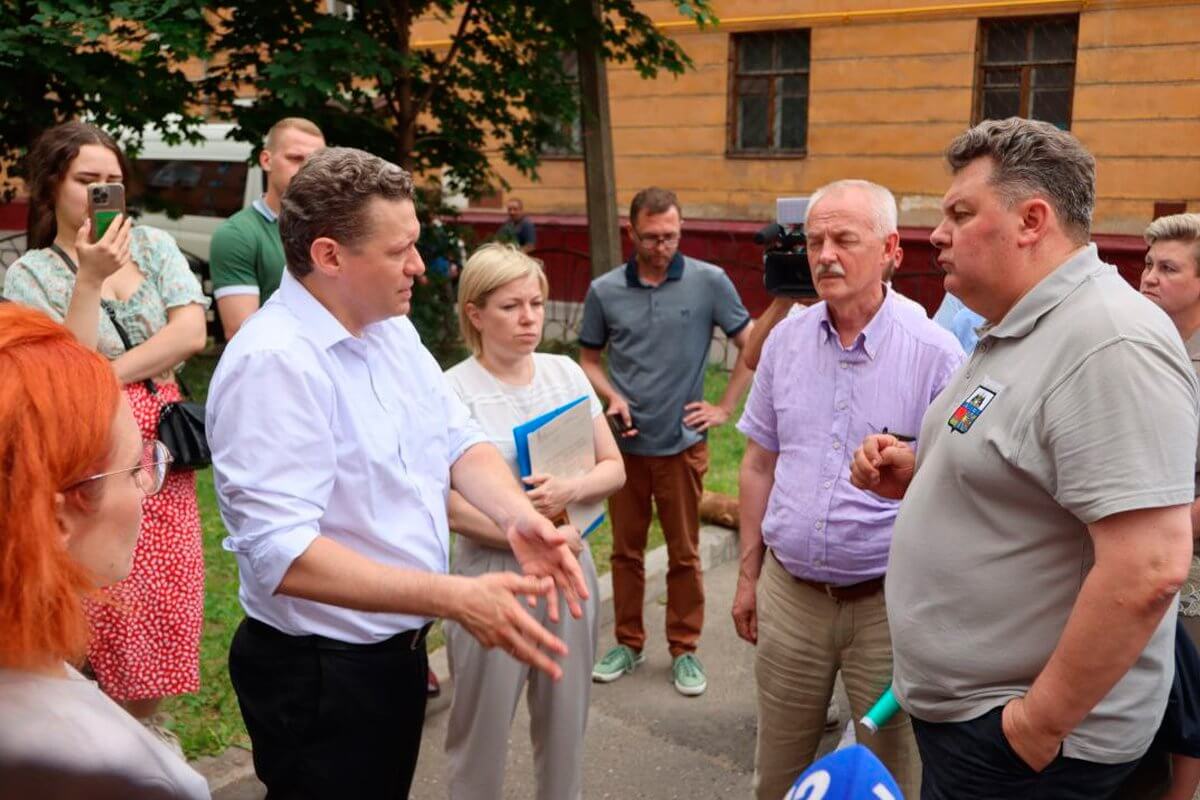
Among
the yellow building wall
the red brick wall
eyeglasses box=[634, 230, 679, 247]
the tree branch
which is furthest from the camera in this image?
the yellow building wall

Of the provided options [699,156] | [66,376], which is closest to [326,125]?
[66,376]

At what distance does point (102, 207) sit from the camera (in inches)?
125

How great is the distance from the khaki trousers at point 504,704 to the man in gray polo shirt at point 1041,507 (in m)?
1.22

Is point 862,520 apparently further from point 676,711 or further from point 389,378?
point 676,711

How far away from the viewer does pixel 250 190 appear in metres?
14.4

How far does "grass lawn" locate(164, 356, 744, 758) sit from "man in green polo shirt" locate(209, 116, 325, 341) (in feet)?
4.50

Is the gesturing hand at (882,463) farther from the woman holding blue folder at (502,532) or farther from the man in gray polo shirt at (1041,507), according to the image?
the woman holding blue folder at (502,532)

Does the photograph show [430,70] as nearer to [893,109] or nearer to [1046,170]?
[1046,170]

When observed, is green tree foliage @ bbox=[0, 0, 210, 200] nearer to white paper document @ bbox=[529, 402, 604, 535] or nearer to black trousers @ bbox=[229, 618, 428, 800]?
white paper document @ bbox=[529, 402, 604, 535]

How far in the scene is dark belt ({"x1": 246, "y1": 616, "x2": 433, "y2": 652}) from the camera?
7.77 ft

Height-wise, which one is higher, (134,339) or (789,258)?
(789,258)

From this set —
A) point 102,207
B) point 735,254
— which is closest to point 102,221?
point 102,207

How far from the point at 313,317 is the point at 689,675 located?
296 cm

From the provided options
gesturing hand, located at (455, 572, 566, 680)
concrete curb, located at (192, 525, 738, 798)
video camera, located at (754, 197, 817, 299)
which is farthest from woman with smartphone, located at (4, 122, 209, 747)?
video camera, located at (754, 197, 817, 299)
